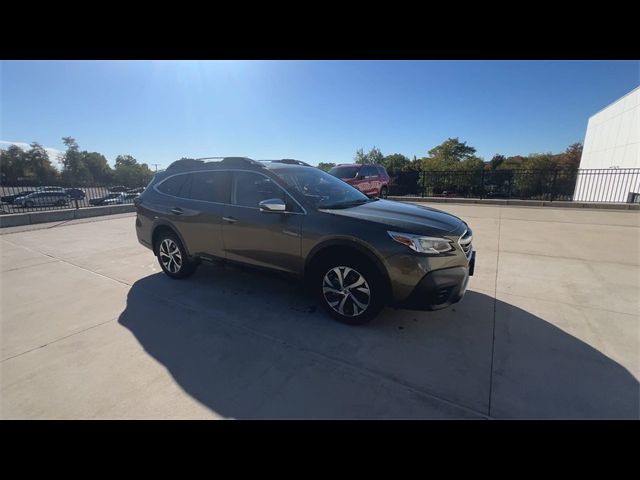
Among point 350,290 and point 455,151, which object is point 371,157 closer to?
point 455,151

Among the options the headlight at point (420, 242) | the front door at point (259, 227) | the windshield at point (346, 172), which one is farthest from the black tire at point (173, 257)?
the windshield at point (346, 172)

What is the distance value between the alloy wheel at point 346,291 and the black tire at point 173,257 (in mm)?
2261

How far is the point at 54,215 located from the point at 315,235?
486 inches

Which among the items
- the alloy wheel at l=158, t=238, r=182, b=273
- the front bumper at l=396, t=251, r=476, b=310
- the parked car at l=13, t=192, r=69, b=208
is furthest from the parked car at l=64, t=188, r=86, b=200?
the front bumper at l=396, t=251, r=476, b=310

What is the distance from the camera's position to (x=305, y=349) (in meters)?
2.59

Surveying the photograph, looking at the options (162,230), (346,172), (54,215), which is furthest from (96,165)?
(162,230)

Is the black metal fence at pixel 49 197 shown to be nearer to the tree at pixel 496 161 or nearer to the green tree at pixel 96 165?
the tree at pixel 496 161

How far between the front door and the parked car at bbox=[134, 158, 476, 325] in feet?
0.04

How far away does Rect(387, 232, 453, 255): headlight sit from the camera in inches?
103

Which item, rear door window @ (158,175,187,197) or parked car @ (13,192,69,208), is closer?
rear door window @ (158,175,187,197)

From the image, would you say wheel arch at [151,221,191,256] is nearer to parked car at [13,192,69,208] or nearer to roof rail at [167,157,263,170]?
roof rail at [167,157,263,170]

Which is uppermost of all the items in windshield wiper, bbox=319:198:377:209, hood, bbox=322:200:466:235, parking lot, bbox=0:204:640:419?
windshield wiper, bbox=319:198:377:209

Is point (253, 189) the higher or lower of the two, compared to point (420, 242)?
higher
